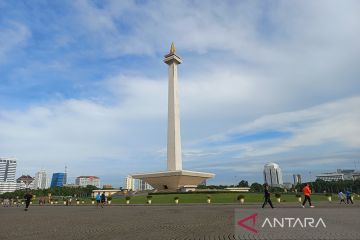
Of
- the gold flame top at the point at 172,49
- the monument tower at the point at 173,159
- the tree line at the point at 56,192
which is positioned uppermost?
the gold flame top at the point at 172,49

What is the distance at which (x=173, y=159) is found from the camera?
58000 mm

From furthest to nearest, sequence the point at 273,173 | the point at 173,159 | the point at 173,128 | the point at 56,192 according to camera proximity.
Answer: the point at 273,173 < the point at 56,192 < the point at 173,128 < the point at 173,159

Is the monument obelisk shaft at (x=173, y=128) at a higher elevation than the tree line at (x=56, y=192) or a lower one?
higher

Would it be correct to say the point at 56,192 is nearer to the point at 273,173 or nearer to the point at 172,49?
the point at 172,49

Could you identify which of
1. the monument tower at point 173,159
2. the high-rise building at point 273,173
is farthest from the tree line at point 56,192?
the high-rise building at point 273,173

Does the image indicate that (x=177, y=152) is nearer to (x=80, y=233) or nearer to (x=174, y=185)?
(x=174, y=185)

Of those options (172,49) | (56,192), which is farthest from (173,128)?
(56,192)

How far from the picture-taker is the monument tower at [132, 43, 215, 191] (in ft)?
186

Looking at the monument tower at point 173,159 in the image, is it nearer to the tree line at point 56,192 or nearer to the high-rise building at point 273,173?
the tree line at point 56,192

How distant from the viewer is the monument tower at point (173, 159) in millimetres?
56750

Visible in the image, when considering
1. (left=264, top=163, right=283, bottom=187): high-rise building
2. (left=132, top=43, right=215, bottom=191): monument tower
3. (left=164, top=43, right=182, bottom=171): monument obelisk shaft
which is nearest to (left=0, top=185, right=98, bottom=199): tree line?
(left=132, top=43, right=215, bottom=191): monument tower

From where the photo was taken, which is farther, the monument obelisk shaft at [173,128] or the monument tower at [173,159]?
the monument obelisk shaft at [173,128]

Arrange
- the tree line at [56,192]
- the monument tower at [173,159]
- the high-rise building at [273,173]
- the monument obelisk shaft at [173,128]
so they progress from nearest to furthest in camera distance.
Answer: the monument tower at [173,159], the monument obelisk shaft at [173,128], the tree line at [56,192], the high-rise building at [273,173]

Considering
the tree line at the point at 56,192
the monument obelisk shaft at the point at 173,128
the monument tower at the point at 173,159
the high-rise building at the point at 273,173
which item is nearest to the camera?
the monument tower at the point at 173,159
